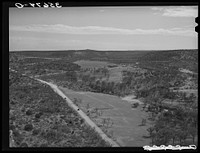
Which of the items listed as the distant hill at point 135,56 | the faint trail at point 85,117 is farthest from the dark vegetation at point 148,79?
the faint trail at point 85,117

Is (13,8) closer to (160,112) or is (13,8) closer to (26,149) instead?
(26,149)

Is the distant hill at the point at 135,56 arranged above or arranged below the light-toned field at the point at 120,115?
above

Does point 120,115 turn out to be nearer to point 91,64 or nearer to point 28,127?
point 91,64

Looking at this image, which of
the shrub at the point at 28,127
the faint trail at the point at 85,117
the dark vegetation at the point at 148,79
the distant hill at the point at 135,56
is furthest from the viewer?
the distant hill at the point at 135,56

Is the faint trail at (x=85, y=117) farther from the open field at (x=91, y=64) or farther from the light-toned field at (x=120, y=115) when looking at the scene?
the open field at (x=91, y=64)

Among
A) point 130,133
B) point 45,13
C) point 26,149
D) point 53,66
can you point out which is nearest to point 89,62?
point 53,66

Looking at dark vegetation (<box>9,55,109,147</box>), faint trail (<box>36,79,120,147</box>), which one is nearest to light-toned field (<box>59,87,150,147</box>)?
faint trail (<box>36,79,120,147</box>)

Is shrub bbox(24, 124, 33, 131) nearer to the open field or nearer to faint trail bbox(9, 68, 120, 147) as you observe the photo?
faint trail bbox(9, 68, 120, 147)
